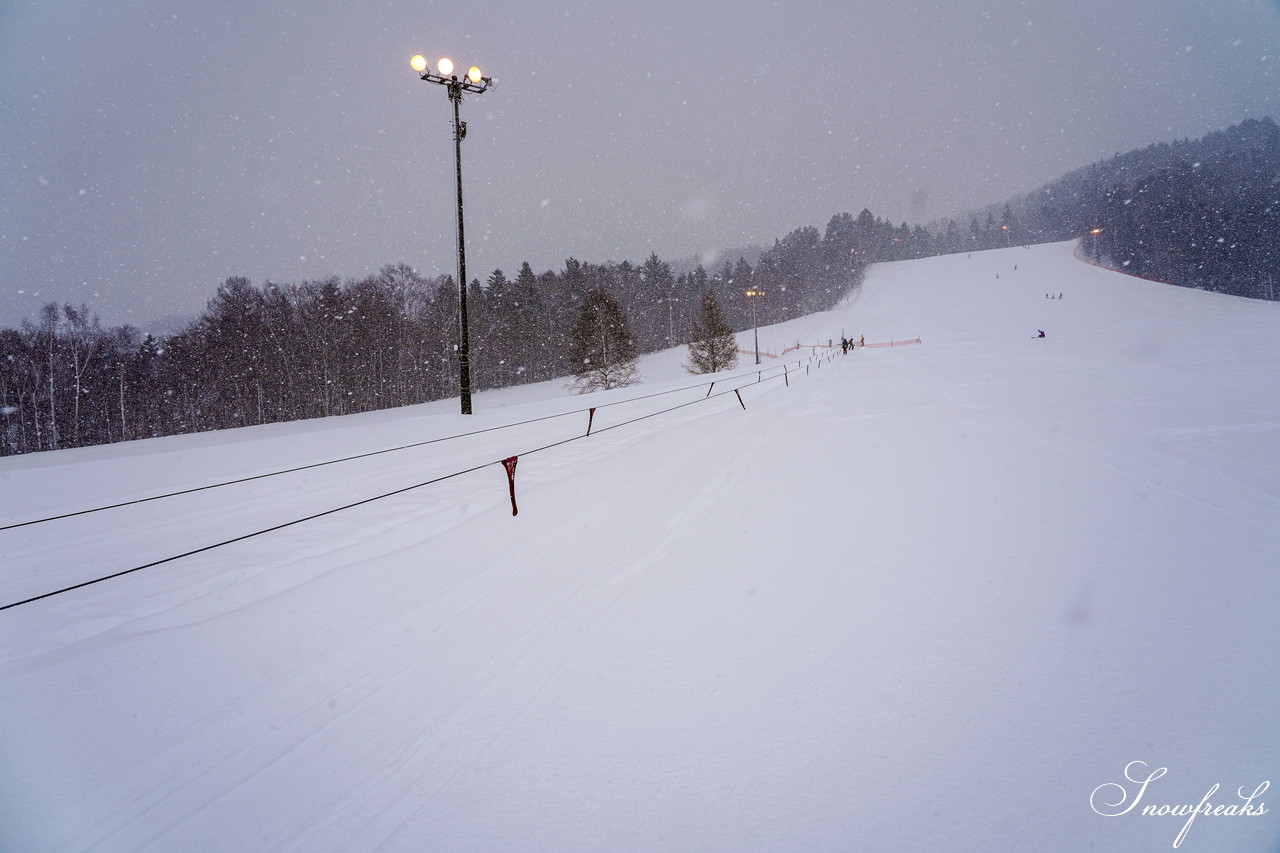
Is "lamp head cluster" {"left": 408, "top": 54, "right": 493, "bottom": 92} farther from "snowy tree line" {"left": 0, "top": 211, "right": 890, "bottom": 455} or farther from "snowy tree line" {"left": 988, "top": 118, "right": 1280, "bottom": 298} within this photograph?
"snowy tree line" {"left": 988, "top": 118, "right": 1280, "bottom": 298}

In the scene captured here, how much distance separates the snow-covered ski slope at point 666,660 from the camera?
2.32 metres

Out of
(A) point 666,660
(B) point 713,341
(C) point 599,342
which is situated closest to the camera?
(A) point 666,660

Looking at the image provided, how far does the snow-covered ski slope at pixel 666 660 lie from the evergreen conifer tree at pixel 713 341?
40.7 m

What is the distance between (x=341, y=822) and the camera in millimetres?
A: 2346

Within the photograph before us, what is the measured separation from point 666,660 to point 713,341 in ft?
152

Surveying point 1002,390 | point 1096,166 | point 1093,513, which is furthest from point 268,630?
point 1096,166

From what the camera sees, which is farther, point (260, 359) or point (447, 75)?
point (260, 359)

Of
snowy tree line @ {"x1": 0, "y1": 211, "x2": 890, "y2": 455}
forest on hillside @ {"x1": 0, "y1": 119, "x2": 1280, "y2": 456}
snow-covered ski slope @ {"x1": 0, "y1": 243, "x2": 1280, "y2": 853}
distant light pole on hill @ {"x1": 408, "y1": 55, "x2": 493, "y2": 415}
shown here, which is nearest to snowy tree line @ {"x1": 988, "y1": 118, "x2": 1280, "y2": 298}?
forest on hillside @ {"x1": 0, "y1": 119, "x2": 1280, "y2": 456}

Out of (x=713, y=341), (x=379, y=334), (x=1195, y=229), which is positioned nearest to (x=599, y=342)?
(x=713, y=341)

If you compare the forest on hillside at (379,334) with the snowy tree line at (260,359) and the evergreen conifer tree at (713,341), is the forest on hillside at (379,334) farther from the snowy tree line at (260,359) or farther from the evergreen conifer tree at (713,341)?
the evergreen conifer tree at (713,341)

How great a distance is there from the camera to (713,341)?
1893 inches

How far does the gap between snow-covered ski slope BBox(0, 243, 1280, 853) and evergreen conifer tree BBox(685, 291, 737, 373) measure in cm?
4069

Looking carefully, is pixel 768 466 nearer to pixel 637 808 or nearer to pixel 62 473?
pixel 637 808

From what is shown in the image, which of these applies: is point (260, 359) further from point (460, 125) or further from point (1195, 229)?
point (1195, 229)
